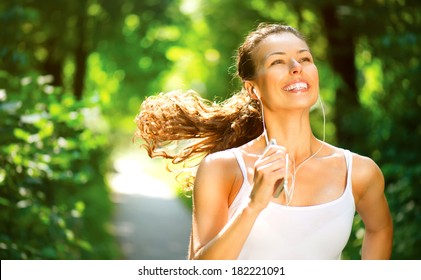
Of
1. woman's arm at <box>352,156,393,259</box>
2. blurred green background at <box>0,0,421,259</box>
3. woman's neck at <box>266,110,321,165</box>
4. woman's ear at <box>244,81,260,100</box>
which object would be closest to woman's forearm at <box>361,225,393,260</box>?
woman's arm at <box>352,156,393,259</box>

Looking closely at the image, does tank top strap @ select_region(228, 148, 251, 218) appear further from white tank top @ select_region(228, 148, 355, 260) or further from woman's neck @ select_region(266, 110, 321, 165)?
woman's neck @ select_region(266, 110, 321, 165)

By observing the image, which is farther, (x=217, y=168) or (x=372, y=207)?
(x=372, y=207)

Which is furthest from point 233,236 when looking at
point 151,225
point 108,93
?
point 151,225

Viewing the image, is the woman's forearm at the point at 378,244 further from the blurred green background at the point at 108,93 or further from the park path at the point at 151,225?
the park path at the point at 151,225

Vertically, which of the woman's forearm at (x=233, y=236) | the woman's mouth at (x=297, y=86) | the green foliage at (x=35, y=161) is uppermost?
the green foliage at (x=35, y=161)

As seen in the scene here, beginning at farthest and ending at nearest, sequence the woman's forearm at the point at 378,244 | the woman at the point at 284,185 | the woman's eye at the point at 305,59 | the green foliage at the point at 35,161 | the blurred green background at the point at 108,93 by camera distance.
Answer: the blurred green background at the point at 108,93 → the green foliage at the point at 35,161 → the woman's forearm at the point at 378,244 → the woman's eye at the point at 305,59 → the woman at the point at 284,185

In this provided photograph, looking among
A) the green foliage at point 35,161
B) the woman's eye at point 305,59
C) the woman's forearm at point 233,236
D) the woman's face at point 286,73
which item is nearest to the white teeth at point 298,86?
the woman's face at point 286,73

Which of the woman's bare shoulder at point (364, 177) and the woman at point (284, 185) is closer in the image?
the woman at point (284, 185)

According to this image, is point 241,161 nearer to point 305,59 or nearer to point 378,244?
point 305,59

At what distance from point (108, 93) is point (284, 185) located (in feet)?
17.6

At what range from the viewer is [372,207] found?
2773 mm

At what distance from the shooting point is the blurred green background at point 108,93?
4594mm

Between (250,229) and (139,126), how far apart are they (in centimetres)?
125

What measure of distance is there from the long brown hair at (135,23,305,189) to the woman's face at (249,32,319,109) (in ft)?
0.68
